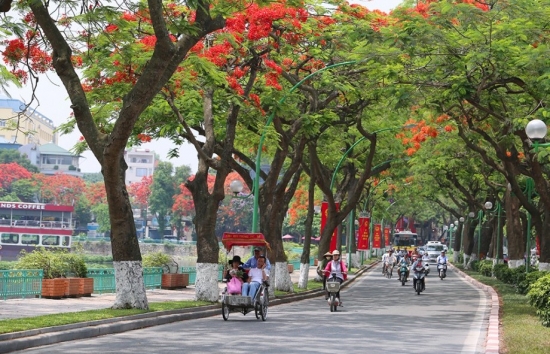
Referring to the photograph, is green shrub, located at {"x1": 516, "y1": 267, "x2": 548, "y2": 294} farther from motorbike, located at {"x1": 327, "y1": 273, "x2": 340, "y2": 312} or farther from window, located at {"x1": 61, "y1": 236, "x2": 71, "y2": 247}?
window, located at {"x1": 61, "y1": 236, "x2": 71, "y2": 247}

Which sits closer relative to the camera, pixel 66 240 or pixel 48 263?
pixel 48 263

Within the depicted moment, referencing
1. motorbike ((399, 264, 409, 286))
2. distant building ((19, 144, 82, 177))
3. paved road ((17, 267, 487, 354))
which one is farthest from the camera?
distant building ((19, 144, 82, 177))

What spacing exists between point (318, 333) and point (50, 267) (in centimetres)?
1156

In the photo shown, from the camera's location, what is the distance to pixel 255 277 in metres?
23.7

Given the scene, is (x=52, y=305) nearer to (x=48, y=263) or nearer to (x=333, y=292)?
(x=48, y=263)

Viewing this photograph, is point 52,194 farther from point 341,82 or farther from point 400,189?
point 341,82

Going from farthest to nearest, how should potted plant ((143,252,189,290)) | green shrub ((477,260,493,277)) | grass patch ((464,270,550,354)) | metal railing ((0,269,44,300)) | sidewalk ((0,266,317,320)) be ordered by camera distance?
green shrub ((477,260,493,277))
potted plant ((143,252,189,290))
metal railing ((0,269,44,300))
sidewalk ((0,266,317,320))
grass patch ((464,270,550,354))

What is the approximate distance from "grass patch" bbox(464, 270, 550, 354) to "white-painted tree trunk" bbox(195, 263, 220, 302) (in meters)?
7.88


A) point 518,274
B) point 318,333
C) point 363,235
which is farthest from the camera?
point 363,235

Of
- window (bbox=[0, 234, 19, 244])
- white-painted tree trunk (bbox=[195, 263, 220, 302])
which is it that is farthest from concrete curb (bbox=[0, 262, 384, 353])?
window (bbox=[0, 234, 19, 244])

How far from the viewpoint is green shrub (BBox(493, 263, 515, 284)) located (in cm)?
4387

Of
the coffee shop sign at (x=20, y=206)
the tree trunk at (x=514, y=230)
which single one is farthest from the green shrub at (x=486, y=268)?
the coffee shop sign at (x=20, y=206)

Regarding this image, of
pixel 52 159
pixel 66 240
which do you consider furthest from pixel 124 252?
pixel 52 159

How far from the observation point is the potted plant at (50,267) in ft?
90.5
